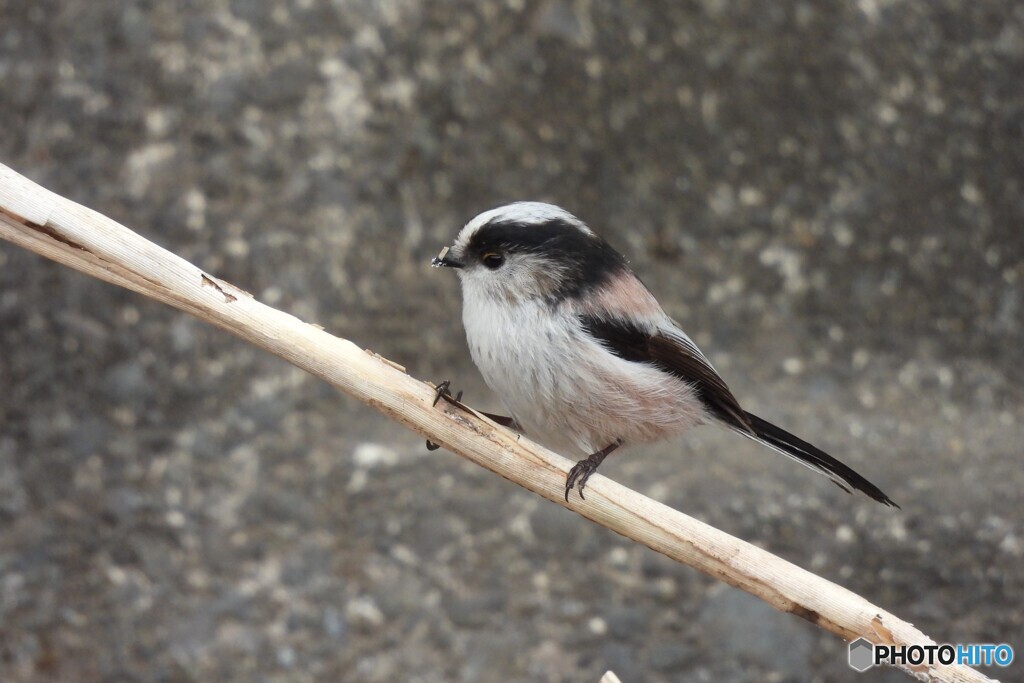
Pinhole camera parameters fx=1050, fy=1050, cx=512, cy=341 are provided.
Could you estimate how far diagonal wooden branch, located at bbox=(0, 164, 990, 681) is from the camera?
2.32 metres

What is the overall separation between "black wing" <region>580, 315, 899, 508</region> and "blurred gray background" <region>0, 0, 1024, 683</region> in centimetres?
150

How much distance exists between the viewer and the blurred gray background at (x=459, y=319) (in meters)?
4.48

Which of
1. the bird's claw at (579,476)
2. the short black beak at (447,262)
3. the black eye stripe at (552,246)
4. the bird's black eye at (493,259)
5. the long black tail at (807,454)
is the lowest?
the bird's claw at (579,476)

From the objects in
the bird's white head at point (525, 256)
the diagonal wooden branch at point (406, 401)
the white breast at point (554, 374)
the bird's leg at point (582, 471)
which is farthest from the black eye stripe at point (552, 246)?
the diagonal wooden branch at point (406, 401)

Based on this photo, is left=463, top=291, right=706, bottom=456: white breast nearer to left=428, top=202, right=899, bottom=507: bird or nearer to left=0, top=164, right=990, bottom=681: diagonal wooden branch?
left=428, top=202, right=899, bottom=507: bird

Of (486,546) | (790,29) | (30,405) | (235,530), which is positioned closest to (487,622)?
(486,546)

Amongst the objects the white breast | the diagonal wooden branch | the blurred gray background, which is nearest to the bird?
the white breast

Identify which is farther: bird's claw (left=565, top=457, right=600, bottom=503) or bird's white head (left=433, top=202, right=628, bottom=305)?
bird's white head (left=433, top=202, right=628, bottom=305)

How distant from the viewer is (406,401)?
2479mm

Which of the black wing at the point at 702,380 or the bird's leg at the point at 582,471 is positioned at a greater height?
the black wing at the point at 702,380

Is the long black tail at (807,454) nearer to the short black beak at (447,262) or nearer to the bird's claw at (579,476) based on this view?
the bird's claw at (579,476)

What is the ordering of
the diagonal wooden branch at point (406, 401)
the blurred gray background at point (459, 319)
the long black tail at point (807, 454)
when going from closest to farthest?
the diagonal wooden branch at point (406, 401) → the long black tail at point (807, 454) → the blurred gray background at point (459, 319)

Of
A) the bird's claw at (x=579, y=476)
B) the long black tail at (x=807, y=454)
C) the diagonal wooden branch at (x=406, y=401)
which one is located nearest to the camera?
the diagonal wooden branch at (x=406, y=401)

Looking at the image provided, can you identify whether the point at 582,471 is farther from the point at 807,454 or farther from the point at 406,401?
the point at 807,454
